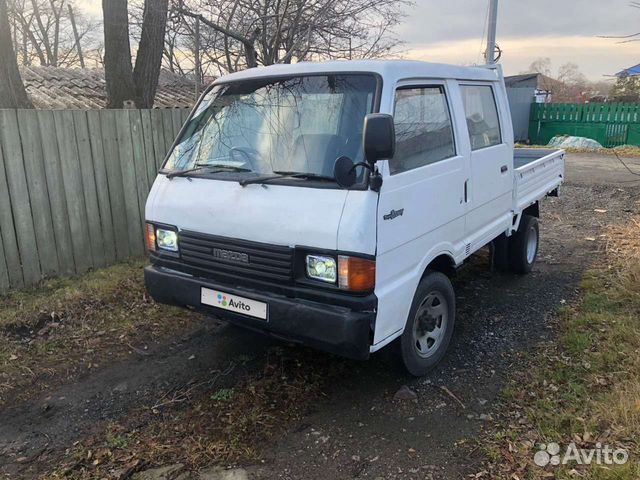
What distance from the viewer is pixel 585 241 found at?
7.33 meters

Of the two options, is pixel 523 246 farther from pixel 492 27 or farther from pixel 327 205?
pixel 492 27

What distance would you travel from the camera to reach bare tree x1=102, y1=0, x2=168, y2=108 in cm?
679

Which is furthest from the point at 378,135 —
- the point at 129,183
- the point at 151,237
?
the point at 129,183

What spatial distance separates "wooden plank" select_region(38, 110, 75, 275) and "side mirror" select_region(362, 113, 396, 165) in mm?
3935

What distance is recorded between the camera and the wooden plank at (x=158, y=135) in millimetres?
6344

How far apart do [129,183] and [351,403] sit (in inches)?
158

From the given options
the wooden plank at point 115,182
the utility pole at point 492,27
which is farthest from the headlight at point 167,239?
the utility pole at point 492,27

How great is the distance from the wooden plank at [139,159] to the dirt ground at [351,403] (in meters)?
2.28

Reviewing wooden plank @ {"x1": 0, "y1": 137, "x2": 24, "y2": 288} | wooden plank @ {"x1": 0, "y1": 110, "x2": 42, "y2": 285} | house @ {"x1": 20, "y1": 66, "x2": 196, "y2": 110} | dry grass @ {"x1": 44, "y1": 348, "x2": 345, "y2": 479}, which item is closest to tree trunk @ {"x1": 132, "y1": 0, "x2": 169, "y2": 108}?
house @ {"x1": 20, "y1": 66, "x2": 196, "y2": 110}

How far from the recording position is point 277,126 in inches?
139

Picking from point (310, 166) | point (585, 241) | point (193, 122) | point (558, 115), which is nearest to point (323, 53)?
point (585, 241)

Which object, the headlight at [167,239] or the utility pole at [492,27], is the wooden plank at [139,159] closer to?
the headlight at [167,239]

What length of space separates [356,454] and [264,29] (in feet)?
26.1

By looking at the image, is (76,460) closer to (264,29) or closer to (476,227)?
(476,227)
